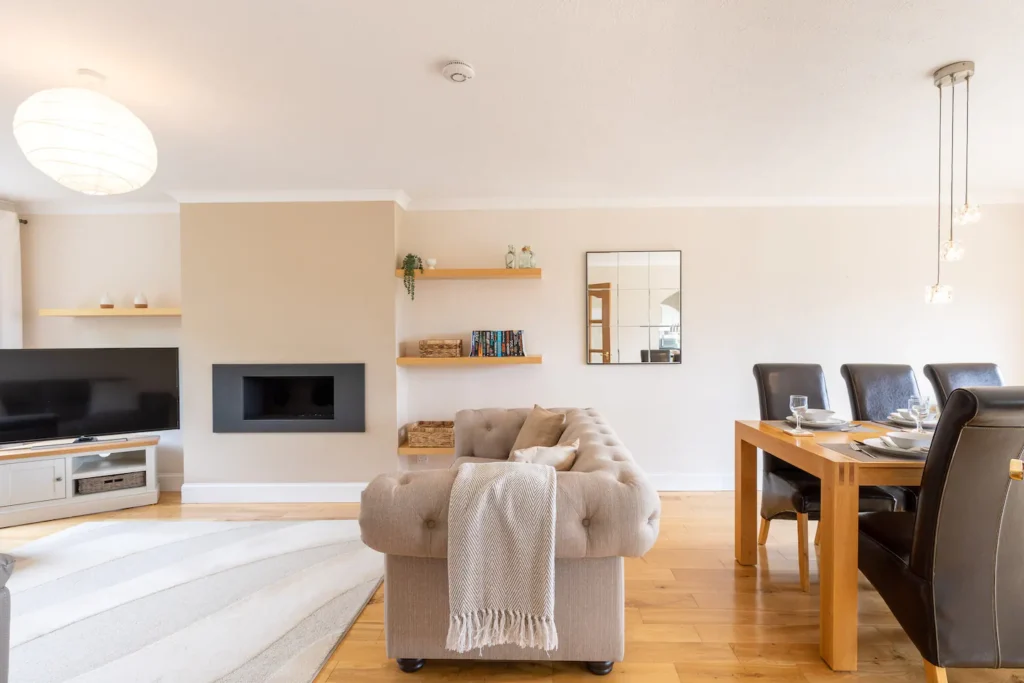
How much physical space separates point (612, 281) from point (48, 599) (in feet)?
12.9

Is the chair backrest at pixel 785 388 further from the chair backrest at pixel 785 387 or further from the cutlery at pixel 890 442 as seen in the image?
the cutlery at pixel 890 442

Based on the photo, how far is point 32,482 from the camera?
354 cm

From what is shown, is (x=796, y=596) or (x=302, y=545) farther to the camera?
(x=302, y=545)

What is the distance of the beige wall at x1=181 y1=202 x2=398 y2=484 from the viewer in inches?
157

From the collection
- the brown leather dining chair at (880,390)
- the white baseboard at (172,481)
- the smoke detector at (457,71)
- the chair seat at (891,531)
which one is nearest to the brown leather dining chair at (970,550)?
the chair seat at (891,531)

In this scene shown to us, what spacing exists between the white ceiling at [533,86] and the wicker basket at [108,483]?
7.21ft

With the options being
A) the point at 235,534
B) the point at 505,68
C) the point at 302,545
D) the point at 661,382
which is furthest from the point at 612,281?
the point at 235,534

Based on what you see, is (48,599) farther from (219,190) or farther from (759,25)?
(759,25)

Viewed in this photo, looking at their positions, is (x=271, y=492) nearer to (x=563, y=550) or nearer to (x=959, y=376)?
(x=563, y=550)

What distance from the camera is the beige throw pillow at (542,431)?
2.81m

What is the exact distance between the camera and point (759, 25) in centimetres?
186

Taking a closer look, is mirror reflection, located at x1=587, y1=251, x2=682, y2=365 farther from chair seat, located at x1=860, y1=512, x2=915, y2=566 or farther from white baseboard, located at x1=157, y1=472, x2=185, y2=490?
white baseboard, located at x1=157, y1=472, x2=185, y2=490

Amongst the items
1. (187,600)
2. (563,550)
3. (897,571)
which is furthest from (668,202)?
(187,600)

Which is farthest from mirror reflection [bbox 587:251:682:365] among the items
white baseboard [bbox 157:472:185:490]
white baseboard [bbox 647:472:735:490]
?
white baseboard [bbox 157:472:185:490]
